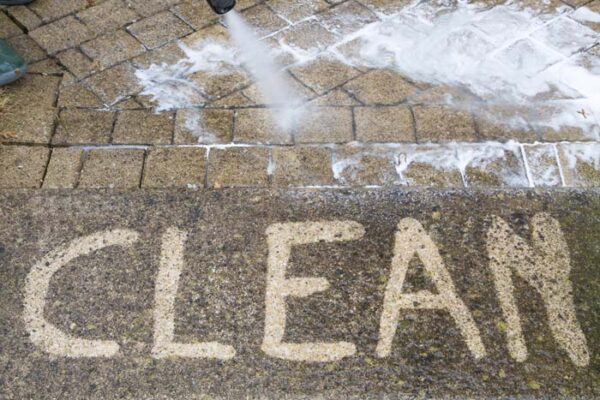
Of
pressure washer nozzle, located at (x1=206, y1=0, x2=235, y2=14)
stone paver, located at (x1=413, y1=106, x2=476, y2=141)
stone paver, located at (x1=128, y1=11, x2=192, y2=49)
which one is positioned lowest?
stone paver, located at (x1=128, y1=11, x2=192, y2=49)

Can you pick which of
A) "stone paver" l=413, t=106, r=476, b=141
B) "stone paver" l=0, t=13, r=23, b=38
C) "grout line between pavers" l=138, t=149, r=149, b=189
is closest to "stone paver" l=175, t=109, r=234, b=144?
"grout line between pavers" l=138, t=149, r=149, b=189

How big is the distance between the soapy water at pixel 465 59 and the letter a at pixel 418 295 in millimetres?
826

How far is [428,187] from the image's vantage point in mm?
2744

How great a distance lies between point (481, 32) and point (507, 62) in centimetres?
27

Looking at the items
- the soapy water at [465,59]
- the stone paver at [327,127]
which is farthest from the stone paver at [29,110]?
the stone paver at [327,127]

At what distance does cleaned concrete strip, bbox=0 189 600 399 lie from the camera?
2.17 meters

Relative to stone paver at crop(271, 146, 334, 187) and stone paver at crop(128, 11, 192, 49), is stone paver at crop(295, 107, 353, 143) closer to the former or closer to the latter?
stone paver at crop(271, 146, 334, 187)

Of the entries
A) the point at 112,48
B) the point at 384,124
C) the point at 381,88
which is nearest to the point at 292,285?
the point at 384,124

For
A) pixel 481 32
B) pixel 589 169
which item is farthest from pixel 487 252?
pixel 481 32

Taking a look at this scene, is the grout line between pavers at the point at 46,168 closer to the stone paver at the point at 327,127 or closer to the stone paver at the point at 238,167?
the stone paver at the point at 238,167

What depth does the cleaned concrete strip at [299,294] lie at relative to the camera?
7.12ft

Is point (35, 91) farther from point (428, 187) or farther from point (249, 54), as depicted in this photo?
point (428, 187)

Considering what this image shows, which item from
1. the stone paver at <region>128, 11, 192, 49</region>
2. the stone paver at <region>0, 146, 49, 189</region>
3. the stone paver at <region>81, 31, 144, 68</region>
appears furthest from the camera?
the stone paver at <region>128, 11, 192, 49</region>

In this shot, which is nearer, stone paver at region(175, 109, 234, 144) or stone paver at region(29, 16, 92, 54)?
stone paver at region(175, 109, 234, 144)
